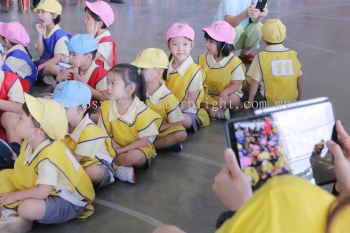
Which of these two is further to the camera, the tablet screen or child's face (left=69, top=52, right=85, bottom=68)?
child's face (left=69, top=52, right=85, bottom=68)

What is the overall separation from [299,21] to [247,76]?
9.79ft

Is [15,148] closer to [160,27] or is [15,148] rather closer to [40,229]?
[40,229]

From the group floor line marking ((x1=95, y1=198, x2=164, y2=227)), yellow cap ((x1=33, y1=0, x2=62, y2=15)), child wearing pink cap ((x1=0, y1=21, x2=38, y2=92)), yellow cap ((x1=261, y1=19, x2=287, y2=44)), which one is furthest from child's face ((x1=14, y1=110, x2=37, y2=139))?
yellow cap ((x1=33, y1=0, x2=62, y2=15))

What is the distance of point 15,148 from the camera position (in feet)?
8.13

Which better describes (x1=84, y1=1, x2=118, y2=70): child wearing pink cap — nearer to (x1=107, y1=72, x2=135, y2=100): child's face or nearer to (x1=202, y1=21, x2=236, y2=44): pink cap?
(x1=202, y1=21, x2=236, y2=44): pink cap

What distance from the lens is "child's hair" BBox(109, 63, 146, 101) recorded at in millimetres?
2459

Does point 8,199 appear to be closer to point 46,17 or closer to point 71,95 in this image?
point 71,95

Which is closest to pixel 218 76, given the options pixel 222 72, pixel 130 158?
pixel 222 72

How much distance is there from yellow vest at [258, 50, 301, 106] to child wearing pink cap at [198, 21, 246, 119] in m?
0.16

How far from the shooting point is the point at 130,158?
2.45 m

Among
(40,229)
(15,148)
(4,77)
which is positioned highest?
(4,77)

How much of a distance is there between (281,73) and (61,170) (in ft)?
5.58

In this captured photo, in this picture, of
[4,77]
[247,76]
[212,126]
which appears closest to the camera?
[4,77]

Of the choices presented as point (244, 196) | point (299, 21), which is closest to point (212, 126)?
point (244, 196)
